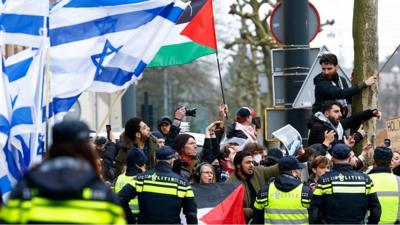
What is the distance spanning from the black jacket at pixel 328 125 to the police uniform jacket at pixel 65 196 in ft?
23.4

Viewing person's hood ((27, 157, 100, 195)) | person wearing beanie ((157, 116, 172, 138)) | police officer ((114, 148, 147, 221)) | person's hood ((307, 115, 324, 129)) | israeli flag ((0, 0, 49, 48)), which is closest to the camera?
person's hood ((27, 157, 100, 195))

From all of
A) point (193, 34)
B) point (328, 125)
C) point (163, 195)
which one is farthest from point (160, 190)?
point (193, 34)

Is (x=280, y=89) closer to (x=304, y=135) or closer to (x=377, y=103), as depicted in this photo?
(x=304, y=135)

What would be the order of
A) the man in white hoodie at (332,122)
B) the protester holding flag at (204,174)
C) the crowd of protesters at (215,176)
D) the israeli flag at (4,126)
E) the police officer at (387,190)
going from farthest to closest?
the man in white hoodie at (332,122)
the protester holding flag at (204,174)
the police officer at (387,190)
the israeli flag at (4,126)
the crowd of protesters at (215,176)

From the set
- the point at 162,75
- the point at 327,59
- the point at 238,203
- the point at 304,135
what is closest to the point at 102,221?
the point at 238,203

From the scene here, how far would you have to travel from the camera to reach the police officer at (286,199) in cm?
1154

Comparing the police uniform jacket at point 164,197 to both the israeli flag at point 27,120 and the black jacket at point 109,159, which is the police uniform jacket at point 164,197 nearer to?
the israeli flag at point 27,120

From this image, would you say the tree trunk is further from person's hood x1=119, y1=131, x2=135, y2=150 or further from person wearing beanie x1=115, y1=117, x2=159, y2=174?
person's hood x1=119, y1=131, x2=135, y2=150

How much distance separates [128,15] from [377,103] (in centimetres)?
355

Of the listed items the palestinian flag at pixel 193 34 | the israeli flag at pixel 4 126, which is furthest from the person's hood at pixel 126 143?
the israeli flag at pixel 4 126

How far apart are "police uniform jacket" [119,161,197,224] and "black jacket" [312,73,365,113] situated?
3.14 metres

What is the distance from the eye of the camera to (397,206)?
1210 cm

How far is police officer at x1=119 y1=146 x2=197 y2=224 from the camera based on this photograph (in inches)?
432

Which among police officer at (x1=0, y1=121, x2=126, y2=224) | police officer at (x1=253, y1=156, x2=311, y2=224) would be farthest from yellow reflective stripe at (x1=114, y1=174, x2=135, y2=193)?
police officer at (x1=0, y1=121, x2=126, y2=224)
